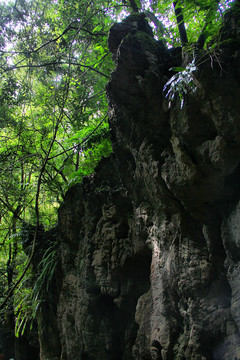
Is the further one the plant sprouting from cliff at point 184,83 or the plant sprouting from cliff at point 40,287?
the plant sprouting from cliff at point 40,287

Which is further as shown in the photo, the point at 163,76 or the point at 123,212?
the point at 123,212

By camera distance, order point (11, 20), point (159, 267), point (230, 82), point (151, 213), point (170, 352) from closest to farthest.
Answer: point (230, 82), point (170, 352), point (159, 267), point (151, 213), point (11, 20)

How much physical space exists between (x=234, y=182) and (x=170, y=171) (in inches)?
27.7

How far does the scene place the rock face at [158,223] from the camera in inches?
110

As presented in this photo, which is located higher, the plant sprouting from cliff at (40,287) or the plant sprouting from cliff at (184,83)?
the plant sprouting from cliff at (184,83)

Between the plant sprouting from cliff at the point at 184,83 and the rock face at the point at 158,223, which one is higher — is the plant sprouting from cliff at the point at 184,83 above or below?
above

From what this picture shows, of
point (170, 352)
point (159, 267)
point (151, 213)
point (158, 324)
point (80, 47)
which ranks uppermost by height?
point (80, 47)

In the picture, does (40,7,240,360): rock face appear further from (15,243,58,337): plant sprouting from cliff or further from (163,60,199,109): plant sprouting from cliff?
(15,243,58,337): plant sprouting from cliff

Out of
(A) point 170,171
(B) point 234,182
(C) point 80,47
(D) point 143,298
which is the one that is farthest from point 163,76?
(C) point 80,47

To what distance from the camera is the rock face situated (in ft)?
9.20

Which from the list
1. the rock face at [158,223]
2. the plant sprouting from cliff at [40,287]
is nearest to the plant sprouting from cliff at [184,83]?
the rock face at [158,223]

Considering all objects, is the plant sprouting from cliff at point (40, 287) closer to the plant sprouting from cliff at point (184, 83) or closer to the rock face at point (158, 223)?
the rock face at point (158, 223)

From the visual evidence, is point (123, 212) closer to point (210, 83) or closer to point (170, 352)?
point (170, 352)

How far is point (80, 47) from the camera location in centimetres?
653
